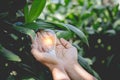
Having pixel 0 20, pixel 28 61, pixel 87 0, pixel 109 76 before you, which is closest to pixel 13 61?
pixel 28 61

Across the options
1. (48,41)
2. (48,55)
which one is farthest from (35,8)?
(48,55)

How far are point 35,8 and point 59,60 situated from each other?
340mm

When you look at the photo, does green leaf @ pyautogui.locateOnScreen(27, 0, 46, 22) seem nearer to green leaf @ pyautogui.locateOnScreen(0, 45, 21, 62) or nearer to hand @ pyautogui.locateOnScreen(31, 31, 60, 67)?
hand @ pyautogui.locateOnScreen(31, 31, 60, 67)

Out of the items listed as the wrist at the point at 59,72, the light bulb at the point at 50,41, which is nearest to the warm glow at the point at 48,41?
the light bulb at the point at 50,41

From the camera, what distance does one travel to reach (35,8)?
183 cm

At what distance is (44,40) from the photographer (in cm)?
171

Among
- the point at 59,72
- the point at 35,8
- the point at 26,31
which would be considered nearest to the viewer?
the point at 59,72

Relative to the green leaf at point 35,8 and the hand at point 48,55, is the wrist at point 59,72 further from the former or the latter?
the green leaf at point 35,8

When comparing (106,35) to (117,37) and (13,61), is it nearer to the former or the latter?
(117,37)

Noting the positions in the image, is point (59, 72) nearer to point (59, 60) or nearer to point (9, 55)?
point (59, 60)

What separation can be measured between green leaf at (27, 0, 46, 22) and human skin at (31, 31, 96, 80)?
13 cm

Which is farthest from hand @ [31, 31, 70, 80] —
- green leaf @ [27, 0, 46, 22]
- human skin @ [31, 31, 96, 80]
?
green leaf @ [27, 0, 46, 22]

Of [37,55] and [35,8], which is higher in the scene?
[35,8]

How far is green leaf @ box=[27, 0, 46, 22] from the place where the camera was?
5.94 feet
